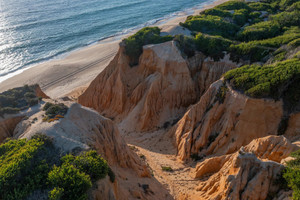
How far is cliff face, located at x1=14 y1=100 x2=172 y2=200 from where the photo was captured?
11.8m

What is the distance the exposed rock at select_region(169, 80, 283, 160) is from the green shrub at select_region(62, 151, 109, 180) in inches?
363

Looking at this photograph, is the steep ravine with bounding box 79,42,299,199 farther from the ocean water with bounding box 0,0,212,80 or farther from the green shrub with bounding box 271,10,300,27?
the ocean water with bounding box 0,0,212,80

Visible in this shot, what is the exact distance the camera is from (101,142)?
13234 mm

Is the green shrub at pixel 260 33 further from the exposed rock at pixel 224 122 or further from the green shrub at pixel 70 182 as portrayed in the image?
the green shrub at pixel 70 182

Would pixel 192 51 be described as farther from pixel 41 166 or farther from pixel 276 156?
pixel 41 166

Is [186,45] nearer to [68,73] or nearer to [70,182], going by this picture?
[70,182]

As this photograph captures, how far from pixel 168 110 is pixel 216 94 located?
250 inches

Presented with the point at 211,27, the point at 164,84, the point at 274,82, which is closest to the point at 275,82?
the point at 274,82

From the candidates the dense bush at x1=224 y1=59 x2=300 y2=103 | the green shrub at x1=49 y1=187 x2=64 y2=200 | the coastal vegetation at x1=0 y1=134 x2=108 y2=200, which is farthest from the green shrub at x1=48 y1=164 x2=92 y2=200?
the dense bush at x1=224 y1=59 x2=300 y2=103

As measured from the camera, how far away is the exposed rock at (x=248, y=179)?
416 inches

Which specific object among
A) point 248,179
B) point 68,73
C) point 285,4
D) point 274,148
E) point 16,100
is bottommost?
point 248,179

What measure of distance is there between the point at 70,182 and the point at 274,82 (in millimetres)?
14551

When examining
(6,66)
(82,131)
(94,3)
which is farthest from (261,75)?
(94,3)

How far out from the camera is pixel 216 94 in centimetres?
1775
